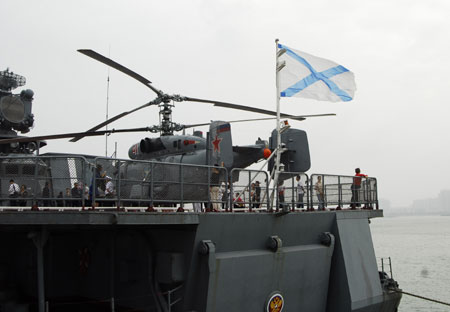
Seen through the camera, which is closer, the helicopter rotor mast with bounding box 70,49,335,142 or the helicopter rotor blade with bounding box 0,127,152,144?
the helicopter rotor blade with bounding box 0,127,152,144

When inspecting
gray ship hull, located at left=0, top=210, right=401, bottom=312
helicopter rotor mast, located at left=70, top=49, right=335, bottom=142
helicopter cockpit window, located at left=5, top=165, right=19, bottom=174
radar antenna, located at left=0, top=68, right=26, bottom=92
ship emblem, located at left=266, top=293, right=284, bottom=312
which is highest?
radar antenna, located at left=0, top=68, right=26, bottom=92

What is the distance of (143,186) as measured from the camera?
9.20 meters

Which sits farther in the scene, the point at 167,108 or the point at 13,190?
the point at 167,108

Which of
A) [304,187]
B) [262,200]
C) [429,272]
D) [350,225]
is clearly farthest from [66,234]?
[429,272]

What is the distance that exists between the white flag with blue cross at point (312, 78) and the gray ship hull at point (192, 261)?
10.0 feet

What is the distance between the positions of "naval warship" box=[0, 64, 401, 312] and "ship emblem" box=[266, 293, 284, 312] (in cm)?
3

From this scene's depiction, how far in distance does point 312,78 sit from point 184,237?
5.38 metres

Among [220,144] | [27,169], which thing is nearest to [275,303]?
[220,144]

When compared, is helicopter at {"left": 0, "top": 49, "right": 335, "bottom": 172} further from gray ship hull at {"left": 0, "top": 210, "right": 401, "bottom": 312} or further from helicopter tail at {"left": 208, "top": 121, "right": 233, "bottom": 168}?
gray ship hull at {"left": 0, "top": 210, "right": 401, "bottom": 312}

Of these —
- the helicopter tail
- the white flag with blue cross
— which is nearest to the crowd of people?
the helicopter tail

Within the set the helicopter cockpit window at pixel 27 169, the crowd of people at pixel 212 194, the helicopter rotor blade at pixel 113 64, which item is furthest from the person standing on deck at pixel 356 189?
the helicopter cockpit window at pixel 27 169

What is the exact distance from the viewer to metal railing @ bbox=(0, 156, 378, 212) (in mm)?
8461

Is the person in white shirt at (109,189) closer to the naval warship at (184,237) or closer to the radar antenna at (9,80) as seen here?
the naval warship at (184,237)

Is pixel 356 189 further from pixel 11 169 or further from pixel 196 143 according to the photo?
pixel 11 169
